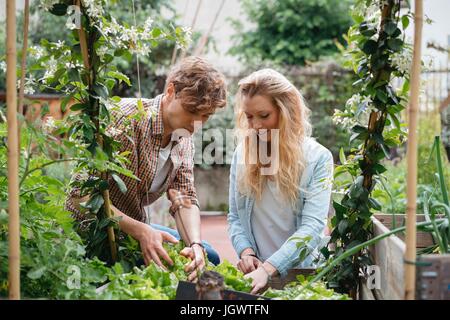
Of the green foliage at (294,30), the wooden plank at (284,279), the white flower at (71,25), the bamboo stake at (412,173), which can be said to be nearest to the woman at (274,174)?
the wooden plank at (284,279)

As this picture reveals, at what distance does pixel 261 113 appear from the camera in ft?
7.18

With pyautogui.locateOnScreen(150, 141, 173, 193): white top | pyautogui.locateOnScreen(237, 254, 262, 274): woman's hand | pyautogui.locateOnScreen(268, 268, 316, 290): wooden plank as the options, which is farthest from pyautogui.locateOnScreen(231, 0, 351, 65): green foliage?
pyautogui.locateOnScreen(268, 268, 316, 290): wooden plank

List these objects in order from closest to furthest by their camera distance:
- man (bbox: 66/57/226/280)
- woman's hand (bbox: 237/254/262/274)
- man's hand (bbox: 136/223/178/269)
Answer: man's hand (bbox: 136/223/178/269), woman's hand (bbox: 237/254/262/274), man (bbox: 66/57/226/280)

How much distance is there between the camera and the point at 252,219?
233cm

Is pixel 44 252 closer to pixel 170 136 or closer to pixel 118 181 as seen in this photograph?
pixel 118 181

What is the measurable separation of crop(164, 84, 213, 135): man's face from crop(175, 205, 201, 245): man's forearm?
341mm

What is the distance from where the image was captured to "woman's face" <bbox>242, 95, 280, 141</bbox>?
7.17 ft

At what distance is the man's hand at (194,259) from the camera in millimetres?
1720

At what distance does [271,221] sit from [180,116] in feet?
1.83

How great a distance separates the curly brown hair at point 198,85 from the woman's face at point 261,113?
0.13 metres

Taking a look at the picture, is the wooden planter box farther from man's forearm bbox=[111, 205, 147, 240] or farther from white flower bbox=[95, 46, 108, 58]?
white flower bbox=[95, 46, 108, 58]

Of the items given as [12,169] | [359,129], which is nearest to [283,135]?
[359,129]
